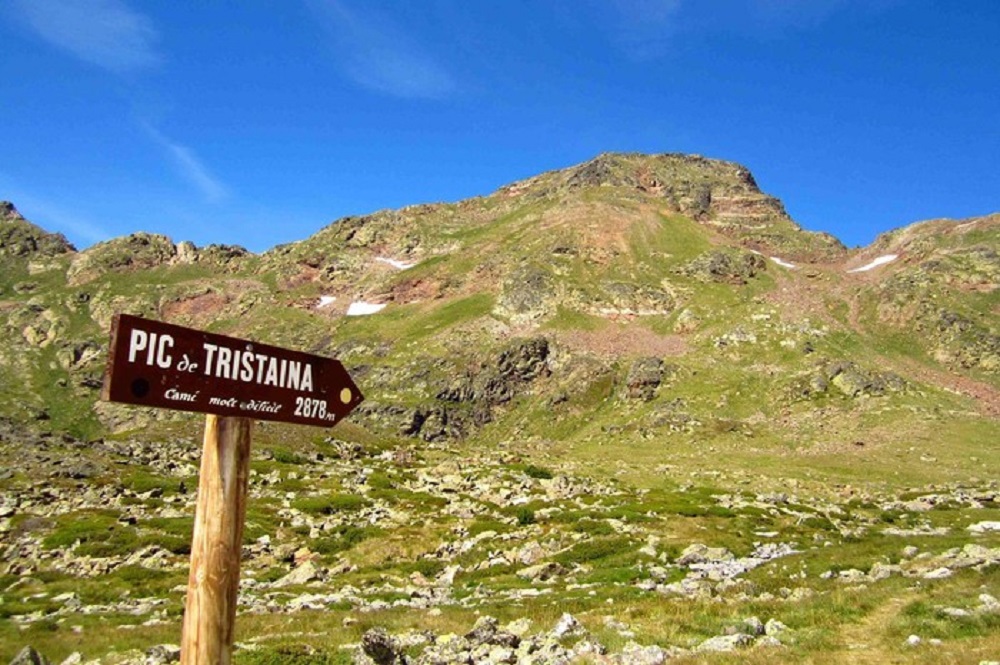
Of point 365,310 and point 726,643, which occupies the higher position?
point 365,310

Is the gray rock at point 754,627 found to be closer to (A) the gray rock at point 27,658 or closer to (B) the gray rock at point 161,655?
(B) the gray rock at point 161,655

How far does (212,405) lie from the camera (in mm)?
7945

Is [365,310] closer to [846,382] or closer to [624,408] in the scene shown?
[624,408]

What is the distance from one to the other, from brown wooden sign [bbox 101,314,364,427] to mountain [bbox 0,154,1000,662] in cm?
1327

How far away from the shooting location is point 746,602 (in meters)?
22.0

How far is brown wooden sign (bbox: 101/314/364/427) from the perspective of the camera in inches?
289

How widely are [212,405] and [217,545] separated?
1.66 m

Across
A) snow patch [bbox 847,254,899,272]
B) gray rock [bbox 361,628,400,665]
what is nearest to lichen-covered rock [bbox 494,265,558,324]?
snow patch [bbox 847,254,899,272]

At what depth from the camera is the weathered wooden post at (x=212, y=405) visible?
7.44 metres

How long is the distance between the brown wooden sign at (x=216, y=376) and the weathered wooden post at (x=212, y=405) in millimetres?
11

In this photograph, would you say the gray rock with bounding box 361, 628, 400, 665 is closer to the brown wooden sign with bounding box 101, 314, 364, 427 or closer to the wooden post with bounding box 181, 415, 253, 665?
the wooden post with bounding box 181, 415, 253, 665

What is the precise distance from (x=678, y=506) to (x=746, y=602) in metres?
28.9

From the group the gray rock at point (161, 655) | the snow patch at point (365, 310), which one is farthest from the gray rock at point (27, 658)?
the snow patch at point (365, 310)

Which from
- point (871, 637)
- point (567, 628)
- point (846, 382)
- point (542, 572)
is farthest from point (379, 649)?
point (846, 382)
